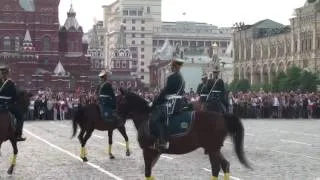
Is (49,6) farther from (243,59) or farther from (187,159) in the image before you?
(187,159)

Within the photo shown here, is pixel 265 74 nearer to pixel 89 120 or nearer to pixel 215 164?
pixel 89 120

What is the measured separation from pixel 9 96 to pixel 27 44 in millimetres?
73862

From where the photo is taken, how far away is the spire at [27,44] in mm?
87000

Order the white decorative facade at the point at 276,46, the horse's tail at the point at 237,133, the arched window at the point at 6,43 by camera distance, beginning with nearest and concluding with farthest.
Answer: the horse's tail at the point at 237,133
the arched window at the point at 6,43
the white decorative facade at the point at 276,46

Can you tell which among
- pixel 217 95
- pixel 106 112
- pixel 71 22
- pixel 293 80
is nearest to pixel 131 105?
pixel 106 112

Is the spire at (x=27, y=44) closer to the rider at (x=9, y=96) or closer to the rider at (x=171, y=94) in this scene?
the rider at (x=9, y=96)

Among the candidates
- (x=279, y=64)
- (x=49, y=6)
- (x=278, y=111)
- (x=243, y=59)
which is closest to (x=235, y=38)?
(x=243, y=59)

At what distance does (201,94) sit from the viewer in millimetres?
19438

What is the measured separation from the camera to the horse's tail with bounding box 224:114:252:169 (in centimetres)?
1236

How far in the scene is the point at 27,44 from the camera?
87062 millimetres

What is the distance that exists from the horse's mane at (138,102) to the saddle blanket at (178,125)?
0.77m

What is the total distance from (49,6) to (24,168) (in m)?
77.4

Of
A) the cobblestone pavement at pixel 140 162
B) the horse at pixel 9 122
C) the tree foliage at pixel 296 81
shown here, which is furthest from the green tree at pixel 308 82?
the horse at pixel 9 122

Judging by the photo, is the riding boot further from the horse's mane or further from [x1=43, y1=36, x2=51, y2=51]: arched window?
[x1=43, y1=36, x2=51, y2=51]: arched window
